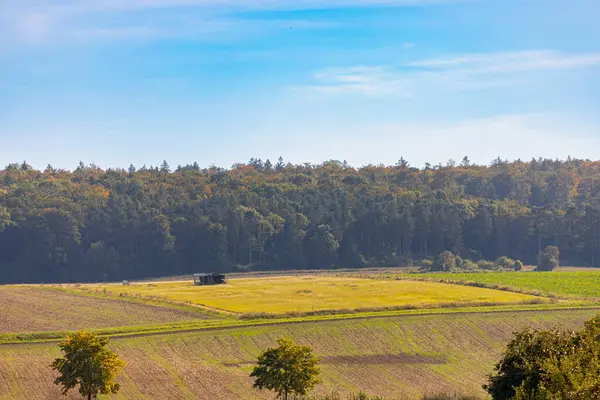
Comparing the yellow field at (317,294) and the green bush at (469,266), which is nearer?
the yellow field at (317,294)

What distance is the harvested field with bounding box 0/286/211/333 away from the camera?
92375 mm

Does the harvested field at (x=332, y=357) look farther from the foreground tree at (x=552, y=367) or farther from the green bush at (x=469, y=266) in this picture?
the green bush at (x=469, y=266)

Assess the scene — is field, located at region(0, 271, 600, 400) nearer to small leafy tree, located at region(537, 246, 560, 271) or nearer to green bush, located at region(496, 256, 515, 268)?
small leafy tree, located at region(537, 246, 560, 271)

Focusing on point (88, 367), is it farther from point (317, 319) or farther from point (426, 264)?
point (426, 264)

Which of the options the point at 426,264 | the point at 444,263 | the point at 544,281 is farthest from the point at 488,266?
the point at 544,281

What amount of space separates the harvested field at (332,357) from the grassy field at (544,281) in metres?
28.5

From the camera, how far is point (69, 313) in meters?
102

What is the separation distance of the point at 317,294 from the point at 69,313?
37379 millimetres

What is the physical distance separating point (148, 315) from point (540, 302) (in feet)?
164

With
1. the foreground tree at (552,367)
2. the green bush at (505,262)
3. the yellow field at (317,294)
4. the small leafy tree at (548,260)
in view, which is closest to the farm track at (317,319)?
the yellow field at (317,294)

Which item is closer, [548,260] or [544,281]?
[544,281]

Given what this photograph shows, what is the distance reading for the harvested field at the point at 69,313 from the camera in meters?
92.4

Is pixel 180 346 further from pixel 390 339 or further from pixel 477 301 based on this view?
pixel 477 301

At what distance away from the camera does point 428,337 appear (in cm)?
9181
